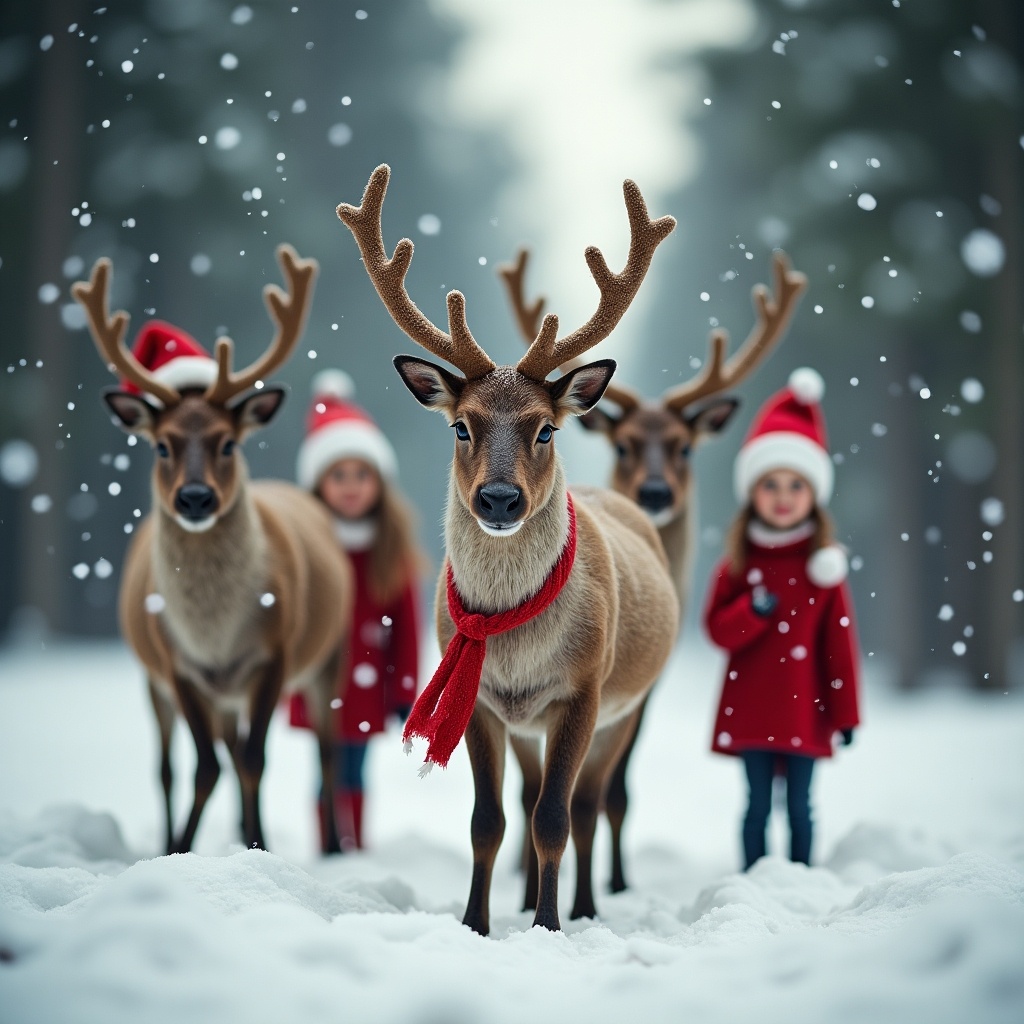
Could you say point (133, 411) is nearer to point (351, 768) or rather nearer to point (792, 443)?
point (351, 768)

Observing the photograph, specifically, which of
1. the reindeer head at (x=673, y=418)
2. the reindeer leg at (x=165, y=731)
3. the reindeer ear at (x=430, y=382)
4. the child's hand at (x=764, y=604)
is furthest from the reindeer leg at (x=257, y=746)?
the child's hand at (x=764, y=604)

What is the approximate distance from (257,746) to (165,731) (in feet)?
2.87

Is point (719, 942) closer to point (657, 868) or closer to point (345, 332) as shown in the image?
point (657, 868)

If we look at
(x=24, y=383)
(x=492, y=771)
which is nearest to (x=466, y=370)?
(x=492, y=771)

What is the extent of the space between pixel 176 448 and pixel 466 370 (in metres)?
1.43

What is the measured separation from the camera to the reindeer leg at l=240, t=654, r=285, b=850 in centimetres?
431

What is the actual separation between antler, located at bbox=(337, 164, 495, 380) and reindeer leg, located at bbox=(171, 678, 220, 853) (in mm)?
1850

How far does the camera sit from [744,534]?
185 inches

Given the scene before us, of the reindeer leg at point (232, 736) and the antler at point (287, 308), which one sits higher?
the antler at point (287, 308)

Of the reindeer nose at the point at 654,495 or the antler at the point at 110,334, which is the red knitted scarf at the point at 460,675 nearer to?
the reindeer nose at the point at 654,495

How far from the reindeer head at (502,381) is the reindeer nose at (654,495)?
1.50 metres

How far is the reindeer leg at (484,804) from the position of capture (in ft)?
11.1

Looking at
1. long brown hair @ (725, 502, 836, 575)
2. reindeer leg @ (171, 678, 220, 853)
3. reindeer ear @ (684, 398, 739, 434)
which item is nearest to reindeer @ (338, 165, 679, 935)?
long brown hair @ (725, 502, 836, 575)

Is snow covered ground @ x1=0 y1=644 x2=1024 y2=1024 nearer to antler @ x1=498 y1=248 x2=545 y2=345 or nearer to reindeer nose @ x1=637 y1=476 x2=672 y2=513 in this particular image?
reindeer nose @ x1=637 y1=476 x2=672 y2=513
